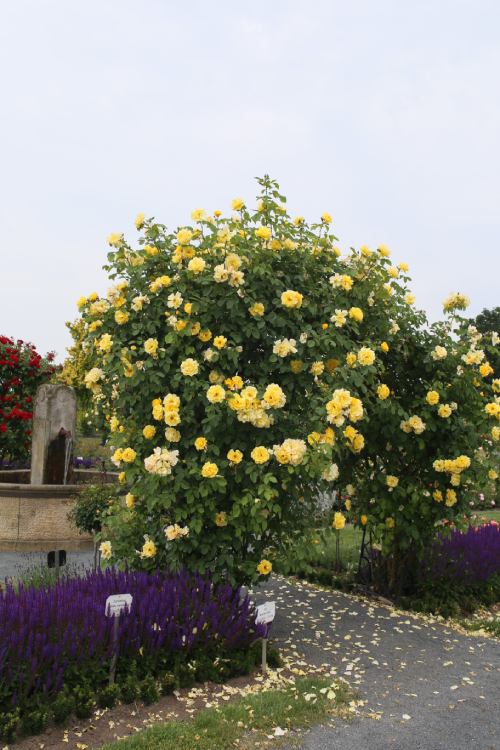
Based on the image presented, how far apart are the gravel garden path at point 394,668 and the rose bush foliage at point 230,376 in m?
0.86

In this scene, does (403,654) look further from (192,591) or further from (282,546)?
(192,591)

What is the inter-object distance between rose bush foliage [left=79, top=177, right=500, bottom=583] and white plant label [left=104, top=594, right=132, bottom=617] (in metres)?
0.60

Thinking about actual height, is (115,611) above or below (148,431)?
below

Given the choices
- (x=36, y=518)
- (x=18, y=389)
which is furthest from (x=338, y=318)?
(x=18, y=389)

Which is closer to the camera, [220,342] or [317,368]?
[220,342]

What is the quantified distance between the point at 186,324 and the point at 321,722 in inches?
97.6

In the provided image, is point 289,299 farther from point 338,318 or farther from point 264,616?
point 264,616

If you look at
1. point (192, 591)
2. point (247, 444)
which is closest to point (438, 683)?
point (192, 591)

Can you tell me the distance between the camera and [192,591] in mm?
3730

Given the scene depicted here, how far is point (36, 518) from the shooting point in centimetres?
755

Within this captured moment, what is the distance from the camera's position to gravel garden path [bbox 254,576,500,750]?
2930 millimetres

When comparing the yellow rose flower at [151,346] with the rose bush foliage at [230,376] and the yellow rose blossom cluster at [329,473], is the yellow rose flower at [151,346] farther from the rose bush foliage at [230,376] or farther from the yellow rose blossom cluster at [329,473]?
the yellow rose blossom cluster at [329,473]

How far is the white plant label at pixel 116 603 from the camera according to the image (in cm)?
324

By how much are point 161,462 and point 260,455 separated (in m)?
0.65
